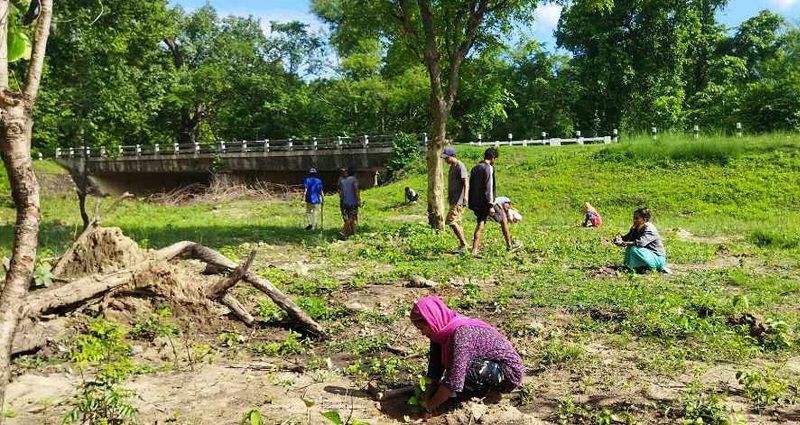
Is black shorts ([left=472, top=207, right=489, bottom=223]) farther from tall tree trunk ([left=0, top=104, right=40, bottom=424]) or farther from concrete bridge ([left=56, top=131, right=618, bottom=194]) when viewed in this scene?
concrete bridge ([left=56, top=131, right=618, bottom=194])

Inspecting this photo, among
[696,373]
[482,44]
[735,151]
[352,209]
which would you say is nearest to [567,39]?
[735,151]

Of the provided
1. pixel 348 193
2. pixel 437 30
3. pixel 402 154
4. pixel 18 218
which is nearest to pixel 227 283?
pixel 18 218

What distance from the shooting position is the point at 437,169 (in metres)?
13.6

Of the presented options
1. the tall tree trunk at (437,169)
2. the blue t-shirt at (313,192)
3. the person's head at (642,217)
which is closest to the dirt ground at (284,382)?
the person's head at (642,217)

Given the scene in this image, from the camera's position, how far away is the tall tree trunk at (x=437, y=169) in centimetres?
1358

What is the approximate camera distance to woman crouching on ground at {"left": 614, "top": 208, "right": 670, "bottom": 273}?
28.5 feet

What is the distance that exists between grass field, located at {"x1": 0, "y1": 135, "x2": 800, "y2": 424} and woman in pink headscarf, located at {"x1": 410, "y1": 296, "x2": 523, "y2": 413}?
0.99 ft

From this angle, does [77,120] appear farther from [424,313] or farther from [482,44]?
[424,313]

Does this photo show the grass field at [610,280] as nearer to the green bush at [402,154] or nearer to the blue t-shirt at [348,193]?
the blue t-shirt at [348,193]

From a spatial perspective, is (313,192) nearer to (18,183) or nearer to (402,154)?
(18,183)

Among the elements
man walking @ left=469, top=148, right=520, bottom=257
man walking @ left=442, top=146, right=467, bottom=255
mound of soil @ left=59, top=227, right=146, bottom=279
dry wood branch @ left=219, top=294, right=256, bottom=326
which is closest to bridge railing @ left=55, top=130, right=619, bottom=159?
man walking @ left=442, top=146, right=467, bottom=255

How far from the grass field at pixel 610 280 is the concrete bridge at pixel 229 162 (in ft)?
29.2

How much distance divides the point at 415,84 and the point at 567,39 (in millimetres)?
10490

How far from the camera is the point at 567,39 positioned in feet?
126
